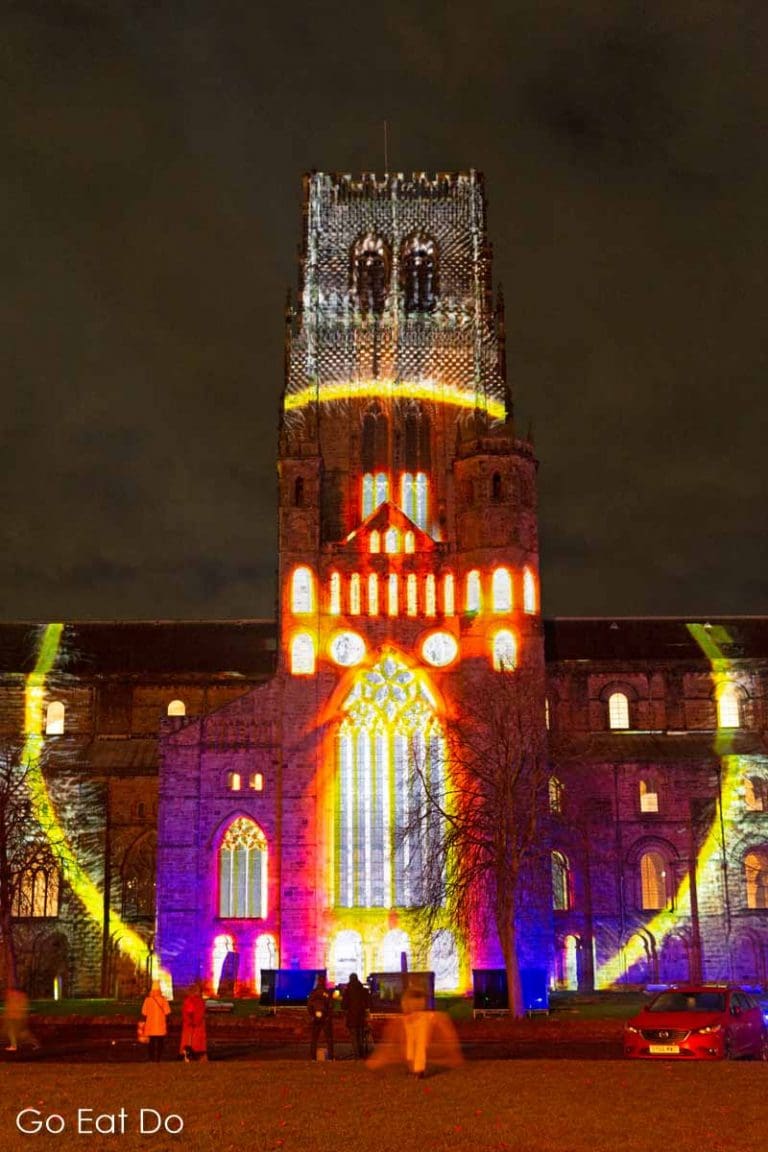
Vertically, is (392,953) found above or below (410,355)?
below

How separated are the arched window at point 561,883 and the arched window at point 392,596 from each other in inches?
515

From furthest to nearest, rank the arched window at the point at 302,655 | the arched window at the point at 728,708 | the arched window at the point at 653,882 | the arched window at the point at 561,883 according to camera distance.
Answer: the arched window at the point at 728,708 < the arched window at the point at 653,882 < the arched window at the point at 561,883 < the arched window at the point at 302,655

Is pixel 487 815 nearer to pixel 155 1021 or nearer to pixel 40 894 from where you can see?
pixel 155 1021

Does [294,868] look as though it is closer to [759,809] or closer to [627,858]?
[627,858]

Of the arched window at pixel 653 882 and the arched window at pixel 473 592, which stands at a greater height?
the arched window at pixel 473 592

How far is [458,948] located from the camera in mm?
54938

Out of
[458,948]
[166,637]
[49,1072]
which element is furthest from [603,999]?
[49,1072]

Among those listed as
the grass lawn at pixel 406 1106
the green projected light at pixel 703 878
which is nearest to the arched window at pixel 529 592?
the green projected light at pixel 703 878

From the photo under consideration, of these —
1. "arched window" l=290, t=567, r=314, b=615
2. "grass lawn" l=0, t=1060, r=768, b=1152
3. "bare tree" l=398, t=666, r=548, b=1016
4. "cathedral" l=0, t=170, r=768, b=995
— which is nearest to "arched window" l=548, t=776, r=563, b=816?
"cathedral" l=0, t=170, r=768, b=995

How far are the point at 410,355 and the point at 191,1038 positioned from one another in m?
48.1

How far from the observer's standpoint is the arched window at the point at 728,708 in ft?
219

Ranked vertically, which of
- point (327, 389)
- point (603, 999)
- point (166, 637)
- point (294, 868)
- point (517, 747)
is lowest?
point (603, 999)

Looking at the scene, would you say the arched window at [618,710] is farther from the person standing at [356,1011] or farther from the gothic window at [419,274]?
the person standing at [356,1011]

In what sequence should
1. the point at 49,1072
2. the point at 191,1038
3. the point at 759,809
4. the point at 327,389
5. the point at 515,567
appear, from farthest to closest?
the point at 327,389
the point at 759,809
the point at 515,567
the point at 191,1038
the point at 49,1072
